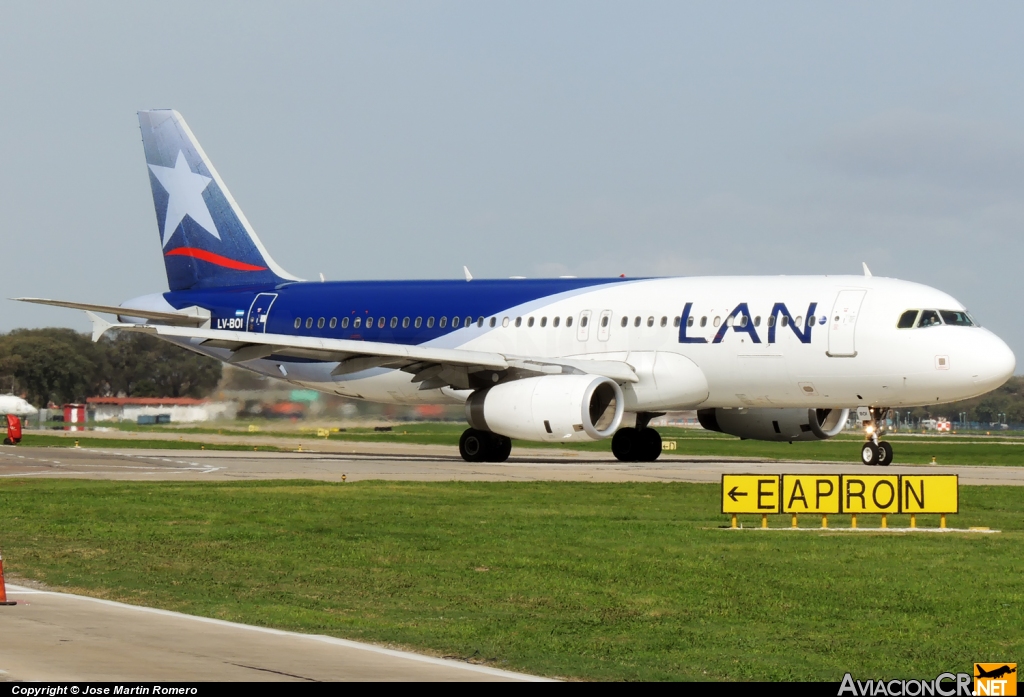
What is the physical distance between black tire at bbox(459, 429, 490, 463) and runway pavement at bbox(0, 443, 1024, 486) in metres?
0.42

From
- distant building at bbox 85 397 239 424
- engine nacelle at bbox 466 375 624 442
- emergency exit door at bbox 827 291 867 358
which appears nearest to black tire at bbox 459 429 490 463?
engine nacelle at bbox 466 375 624 442

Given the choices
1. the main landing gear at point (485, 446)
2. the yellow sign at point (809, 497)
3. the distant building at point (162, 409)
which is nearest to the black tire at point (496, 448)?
the main landing gear at point (485, 446)

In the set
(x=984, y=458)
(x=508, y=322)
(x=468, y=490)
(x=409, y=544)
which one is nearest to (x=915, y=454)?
(x=984, y=458)

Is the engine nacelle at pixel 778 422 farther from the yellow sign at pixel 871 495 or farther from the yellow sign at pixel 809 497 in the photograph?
the yellow sign at pixel 809 497

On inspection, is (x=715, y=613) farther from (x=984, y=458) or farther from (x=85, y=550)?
(x=984, y=458)

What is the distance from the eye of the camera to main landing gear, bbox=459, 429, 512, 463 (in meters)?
36.0

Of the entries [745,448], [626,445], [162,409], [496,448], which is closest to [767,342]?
[626,445]

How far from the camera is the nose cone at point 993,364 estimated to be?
102 feet

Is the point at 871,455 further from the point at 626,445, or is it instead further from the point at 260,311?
the point at 260,311

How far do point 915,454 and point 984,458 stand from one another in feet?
6.71

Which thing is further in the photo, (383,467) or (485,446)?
(485,446)

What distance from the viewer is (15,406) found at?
2972 inches

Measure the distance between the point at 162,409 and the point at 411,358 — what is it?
54.5ft

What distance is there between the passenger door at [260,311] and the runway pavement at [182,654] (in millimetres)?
29289
